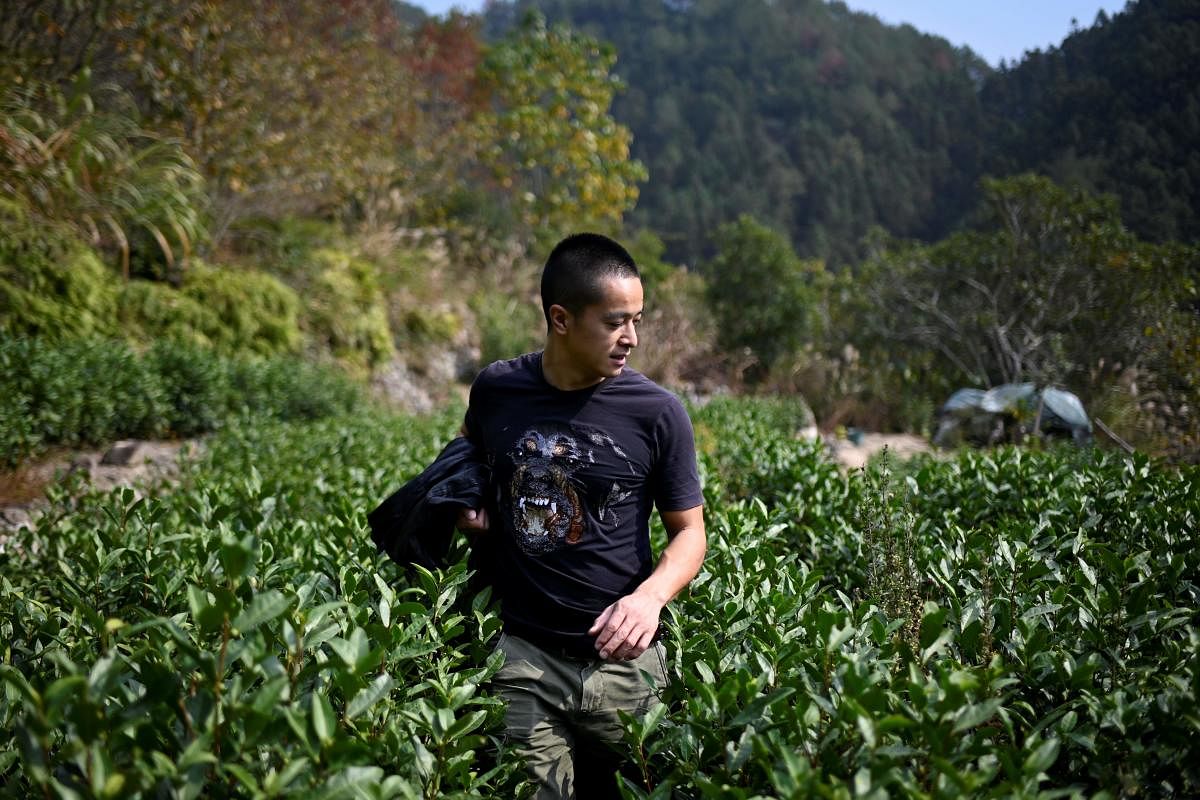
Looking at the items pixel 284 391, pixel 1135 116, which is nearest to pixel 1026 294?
pixel 1135 116

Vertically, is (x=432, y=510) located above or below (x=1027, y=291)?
below

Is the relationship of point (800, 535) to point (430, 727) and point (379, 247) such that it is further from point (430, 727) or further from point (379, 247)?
point (379, 247)

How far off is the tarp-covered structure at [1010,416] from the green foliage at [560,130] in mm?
9504

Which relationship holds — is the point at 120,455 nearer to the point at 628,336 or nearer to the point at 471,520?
the point at 471,520

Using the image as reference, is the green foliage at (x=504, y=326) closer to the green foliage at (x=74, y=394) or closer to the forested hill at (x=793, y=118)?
the green foliage at (x=74, y=394)

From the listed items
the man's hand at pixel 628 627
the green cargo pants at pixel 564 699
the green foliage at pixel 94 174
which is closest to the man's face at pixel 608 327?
the man's hand at pixel 628 627

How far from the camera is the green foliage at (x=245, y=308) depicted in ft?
28.3

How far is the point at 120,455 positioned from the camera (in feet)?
18.6

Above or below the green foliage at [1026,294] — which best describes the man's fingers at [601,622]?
below

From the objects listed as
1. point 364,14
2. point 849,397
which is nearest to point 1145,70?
point 849,397

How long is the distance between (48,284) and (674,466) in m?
6.90

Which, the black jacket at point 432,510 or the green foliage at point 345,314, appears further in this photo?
the green foliage at point 345,314

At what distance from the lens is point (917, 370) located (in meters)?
13.1

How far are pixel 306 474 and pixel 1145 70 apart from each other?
14.8 metres
